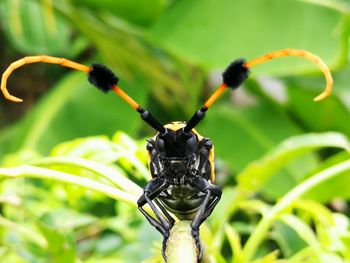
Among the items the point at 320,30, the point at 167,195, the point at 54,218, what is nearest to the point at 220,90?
the point at 167,195

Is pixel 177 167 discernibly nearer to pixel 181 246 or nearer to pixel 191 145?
pixel 191 145

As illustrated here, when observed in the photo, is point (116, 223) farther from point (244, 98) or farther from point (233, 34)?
point (244, 98)

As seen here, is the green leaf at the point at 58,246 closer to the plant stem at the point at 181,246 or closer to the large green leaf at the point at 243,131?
the plant stem at the point at 181,246

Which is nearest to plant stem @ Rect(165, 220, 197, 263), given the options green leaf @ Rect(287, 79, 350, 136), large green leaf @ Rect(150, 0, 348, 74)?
large green leaf @ Rect(150, 0, 348, 74)

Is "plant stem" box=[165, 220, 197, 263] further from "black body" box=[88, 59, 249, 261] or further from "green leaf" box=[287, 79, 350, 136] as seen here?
"green leaf" box=[287, 79, 350, 136]

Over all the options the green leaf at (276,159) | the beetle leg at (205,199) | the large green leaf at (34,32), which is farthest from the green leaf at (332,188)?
the large green leaf at (34,32)

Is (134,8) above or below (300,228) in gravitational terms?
above

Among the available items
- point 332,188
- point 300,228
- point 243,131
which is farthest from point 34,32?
point 300,228
